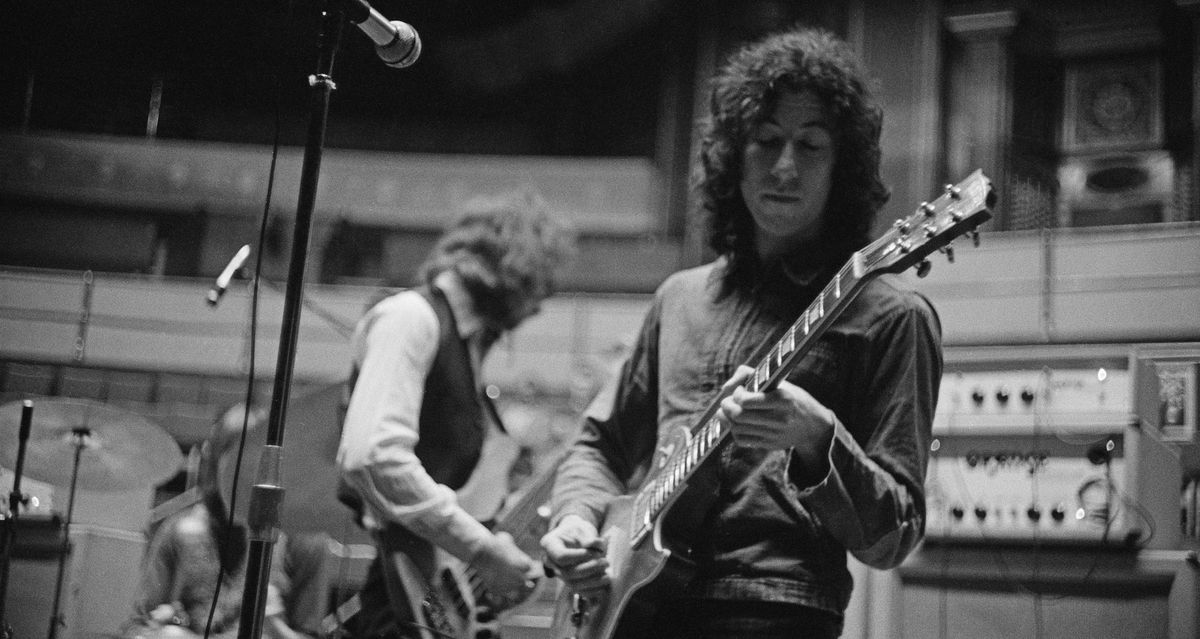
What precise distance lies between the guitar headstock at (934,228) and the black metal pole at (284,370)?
93 centimetres

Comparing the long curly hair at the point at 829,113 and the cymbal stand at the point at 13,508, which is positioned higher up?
the long curly hair at the point at 829,113

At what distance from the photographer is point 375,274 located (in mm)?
9375

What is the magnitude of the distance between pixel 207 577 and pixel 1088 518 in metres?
3.29

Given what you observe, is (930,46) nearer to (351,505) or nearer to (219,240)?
(219,240)

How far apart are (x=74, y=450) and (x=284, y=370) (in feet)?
8.61

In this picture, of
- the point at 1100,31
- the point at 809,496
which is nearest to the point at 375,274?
the point at 1100,31

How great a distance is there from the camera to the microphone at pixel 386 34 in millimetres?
1982

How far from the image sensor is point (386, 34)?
2.02 metres

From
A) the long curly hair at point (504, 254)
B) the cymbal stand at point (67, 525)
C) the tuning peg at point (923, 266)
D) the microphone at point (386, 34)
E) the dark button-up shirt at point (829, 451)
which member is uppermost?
the microphone at point (386, 34)

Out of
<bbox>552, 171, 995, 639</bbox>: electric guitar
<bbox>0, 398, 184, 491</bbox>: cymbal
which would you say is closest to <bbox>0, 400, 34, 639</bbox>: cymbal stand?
<bbox>0, 398, 184, 491</bbox>: cymbal

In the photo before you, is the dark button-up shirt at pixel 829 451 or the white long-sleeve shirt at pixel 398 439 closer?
the dark button-up shirt at pixel 829 451

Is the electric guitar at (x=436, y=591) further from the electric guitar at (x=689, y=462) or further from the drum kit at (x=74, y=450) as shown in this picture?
the drum kit at (x=74, y=450)

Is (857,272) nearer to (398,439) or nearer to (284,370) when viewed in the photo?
(284,370)

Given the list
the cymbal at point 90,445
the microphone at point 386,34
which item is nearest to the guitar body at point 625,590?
the microphone at point 386,34
